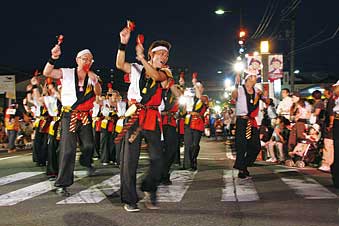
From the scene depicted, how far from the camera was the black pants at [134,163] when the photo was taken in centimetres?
561

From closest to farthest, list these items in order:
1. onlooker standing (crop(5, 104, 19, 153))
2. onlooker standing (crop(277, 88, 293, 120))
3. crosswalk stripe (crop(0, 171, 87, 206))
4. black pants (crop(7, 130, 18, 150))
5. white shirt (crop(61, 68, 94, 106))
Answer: crosswalk stripe (crop(0, 171, 87, 206)) < white shirt (crop(61, 68, 94, 106)) < onlooker standing (crop(277, 88, 293, 120)) < onlooker standing (crop(5, 104, 19, 153)) < black pants (crop(7, 130, 18, 150))

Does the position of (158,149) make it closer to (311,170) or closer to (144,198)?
(144,198)

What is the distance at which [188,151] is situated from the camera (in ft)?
31.9

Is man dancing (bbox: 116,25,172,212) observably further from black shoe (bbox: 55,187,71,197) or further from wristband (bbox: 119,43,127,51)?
black shoe (bbox: 55,187,71,197)

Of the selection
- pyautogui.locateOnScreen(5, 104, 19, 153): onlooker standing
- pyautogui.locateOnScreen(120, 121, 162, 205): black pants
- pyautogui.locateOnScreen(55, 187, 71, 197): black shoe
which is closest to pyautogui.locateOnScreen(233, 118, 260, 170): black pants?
pyautogui.locateOnScreen(120, 121, 162, 205): black pants

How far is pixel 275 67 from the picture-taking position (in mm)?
18094

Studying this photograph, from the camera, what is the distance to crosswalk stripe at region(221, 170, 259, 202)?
638 cm

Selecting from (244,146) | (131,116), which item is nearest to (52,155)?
(131,116)

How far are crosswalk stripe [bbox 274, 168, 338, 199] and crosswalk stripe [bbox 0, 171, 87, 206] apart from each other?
4.04m

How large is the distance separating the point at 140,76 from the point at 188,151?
4222 mm

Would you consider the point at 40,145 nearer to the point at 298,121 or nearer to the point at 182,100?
the point at 182,100

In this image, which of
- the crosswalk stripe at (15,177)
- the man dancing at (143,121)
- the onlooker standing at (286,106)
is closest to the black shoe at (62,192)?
the man dancing at (143,121)

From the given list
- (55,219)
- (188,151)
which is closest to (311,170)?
(188,151)

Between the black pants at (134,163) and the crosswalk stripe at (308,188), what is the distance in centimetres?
230
